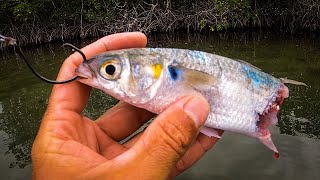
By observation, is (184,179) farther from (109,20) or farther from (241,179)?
(109,20)

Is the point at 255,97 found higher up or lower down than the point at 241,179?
higher up

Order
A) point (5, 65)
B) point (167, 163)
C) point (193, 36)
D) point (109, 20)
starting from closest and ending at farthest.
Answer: point (167, 163)
point (5, 65)
point (193, 36)
point (109, 20)

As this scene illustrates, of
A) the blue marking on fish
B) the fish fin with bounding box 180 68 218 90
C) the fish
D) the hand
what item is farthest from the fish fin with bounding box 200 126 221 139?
the blue marking on fish

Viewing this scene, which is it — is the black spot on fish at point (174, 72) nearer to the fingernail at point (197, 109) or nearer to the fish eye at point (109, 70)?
the fingernail at point (197, 109)

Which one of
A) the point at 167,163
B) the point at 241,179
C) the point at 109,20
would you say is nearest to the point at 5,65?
the point at 109,20

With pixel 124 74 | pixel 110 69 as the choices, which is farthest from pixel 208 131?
pixel 110 69

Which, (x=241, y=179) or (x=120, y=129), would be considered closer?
(x=120, y=129)

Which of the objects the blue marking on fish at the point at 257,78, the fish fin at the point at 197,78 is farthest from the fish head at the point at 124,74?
the blue marking on fish at the point at 257,78
